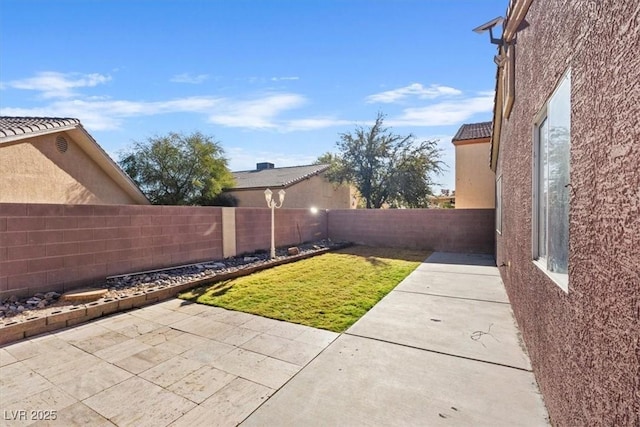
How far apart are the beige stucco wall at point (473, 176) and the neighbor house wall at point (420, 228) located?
1.99 metres

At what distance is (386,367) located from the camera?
3188 mm

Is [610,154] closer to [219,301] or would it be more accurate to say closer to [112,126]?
[219,301]

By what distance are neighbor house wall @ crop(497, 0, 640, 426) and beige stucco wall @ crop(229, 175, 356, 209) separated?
17.0 metres

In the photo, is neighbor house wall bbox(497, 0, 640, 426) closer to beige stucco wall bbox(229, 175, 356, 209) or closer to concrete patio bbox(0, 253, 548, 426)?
concrete patio bbox(0, 253, 548, 426)

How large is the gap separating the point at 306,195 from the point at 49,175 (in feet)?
44.0

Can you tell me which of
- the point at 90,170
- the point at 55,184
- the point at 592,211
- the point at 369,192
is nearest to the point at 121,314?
the point at 592,211

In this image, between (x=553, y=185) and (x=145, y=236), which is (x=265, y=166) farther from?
(x=553, y=185)

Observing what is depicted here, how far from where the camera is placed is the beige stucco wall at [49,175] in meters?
8.66

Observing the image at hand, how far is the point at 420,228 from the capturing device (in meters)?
12.6

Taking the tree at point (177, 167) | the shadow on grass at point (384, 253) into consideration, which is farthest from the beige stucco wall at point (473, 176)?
the tree at point (177, 167)

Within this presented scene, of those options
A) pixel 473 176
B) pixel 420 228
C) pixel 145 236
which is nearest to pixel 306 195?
pixel 420 228

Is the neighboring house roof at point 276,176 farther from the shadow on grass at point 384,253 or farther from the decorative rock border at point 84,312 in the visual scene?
the decorative rock border at point 84,312

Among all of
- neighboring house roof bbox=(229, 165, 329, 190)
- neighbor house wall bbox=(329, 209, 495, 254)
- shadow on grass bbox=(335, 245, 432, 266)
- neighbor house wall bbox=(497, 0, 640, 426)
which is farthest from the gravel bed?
neighboring house roof bbox=(229, 165, 329, 190)

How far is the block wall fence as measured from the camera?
491 cm
